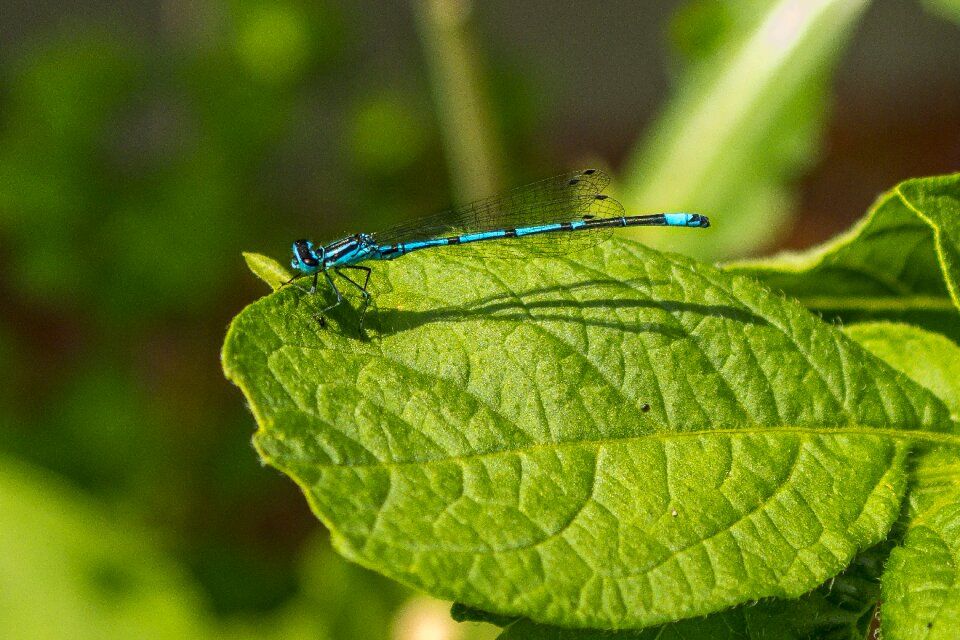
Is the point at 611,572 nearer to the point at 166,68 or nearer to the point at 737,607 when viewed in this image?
the point at 737,607

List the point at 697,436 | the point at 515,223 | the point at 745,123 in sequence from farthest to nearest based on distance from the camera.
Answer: the point at 745,123 → the point at 515,223 → the point at 697,436

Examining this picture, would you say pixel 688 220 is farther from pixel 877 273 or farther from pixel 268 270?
pixel 268 270

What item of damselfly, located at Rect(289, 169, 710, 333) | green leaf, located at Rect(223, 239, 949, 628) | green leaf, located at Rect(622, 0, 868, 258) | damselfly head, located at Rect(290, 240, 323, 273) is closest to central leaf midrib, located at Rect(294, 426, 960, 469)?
green leaf, located at Rect(223, 239, 949, 628)

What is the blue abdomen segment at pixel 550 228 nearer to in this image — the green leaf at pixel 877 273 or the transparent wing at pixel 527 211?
the transparent wing at pixel 527 211

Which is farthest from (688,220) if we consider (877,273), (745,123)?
(877,273)

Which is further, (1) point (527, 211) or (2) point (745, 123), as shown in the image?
(2) point (745, 123)

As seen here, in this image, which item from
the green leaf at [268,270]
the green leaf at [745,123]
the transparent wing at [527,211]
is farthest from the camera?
the green leaf at [745,123]

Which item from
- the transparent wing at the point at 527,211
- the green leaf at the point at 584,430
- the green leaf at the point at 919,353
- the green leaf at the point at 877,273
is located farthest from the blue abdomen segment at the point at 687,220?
the green leaf at the point at 584,430

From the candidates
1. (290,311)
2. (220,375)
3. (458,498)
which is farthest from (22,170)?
(458,498)
